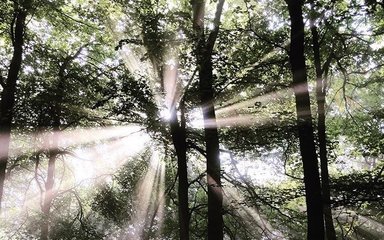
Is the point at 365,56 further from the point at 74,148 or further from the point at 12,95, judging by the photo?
the point at 74,148

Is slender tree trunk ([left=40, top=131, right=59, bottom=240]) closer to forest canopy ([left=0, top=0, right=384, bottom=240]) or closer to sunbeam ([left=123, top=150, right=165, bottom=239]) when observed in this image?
forest canopy ([left=0, top=0, right=384, bottom=240])

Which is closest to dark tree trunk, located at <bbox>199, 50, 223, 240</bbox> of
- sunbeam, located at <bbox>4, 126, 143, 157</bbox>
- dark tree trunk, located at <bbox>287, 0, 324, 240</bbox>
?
dark tree trunk, located at <bbox>287, 0, 324, 240</bbox>

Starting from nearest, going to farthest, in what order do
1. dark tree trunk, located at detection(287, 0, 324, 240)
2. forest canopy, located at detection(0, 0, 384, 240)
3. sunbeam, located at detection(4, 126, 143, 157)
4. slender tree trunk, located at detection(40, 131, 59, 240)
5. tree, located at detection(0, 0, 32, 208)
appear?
dark tree trunk, located at detection(287, 0, 324, 240) → forest canopy, located at detection(0, 0, 384, 240) → tree, located at detection(0, 0, 32, 208) → sunbeam, located at detection(4, 126, 143, 157) → slender tree trunk, located at detection(40, 131, 59, 240)

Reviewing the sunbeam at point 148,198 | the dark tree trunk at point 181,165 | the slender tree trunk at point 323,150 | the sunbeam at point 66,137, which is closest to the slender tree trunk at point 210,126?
the dark tree trunk at point 181,165

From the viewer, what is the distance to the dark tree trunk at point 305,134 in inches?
259

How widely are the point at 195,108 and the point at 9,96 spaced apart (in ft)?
17.7

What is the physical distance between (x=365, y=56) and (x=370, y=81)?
968 mm

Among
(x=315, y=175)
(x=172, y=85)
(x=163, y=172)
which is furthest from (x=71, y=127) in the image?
(x=315, y=175)

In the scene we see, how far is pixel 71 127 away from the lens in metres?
14.5

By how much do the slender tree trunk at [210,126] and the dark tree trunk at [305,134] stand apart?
7.20 ft

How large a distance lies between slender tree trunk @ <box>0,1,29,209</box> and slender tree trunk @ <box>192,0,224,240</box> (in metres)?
4.78

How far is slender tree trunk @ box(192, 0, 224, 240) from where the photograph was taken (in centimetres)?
885

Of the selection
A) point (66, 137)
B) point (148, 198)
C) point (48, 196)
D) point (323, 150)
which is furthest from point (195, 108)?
point (48, 196)

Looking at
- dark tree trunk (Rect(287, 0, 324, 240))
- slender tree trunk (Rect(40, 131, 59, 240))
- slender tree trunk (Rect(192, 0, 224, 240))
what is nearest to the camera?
dark tree trunk (Rect(287, 0, 324, 240))
